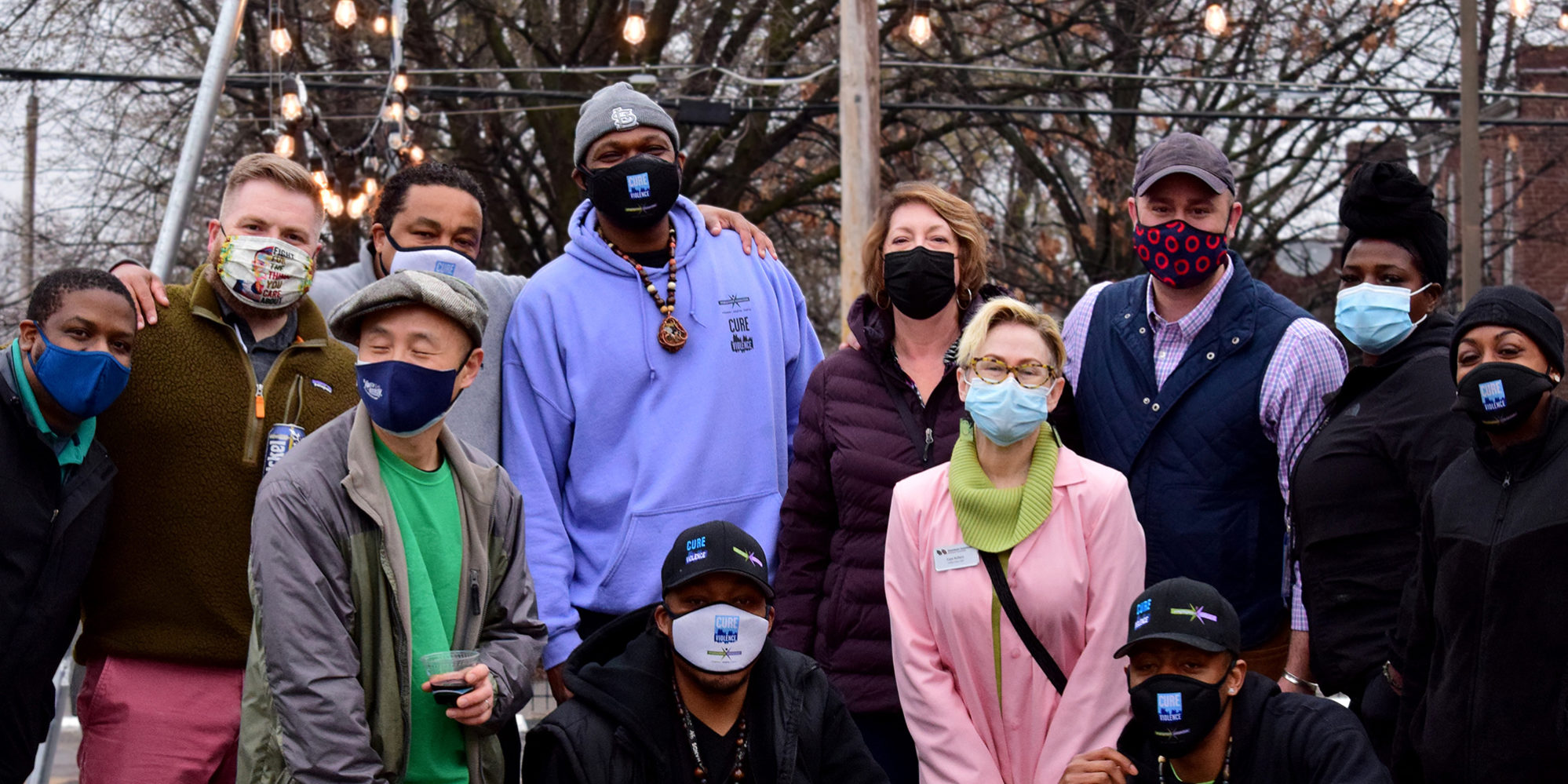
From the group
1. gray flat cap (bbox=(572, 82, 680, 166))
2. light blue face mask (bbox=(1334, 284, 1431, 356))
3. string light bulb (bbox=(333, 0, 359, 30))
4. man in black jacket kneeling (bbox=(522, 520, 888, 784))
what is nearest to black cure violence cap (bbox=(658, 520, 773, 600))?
man in black jacket kneeling (bbox=(522, 520, 888, 784))

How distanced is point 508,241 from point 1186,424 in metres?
15.7

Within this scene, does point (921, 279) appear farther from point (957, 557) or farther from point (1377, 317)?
point (1377, 317)

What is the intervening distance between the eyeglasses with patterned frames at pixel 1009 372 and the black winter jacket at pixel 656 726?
971 millimetres

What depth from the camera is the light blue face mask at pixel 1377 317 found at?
469 cm

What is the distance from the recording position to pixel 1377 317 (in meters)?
4.69

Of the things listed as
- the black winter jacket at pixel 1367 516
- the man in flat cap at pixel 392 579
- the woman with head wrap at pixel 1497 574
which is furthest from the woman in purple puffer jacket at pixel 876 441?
the woman with head wrap at pixel 1497 574

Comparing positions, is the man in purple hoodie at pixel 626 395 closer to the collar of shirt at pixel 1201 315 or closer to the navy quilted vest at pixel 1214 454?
the navy quilted vest at pixel 1214 454

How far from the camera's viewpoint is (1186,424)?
15.7 ft

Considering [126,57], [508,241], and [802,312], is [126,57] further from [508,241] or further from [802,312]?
[802,312]

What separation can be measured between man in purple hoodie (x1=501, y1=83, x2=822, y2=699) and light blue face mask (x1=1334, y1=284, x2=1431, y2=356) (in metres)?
1.81

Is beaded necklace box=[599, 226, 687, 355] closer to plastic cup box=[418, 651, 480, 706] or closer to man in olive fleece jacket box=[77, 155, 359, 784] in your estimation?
man in olive fleece jacket box=[77, 155, 359, 784]

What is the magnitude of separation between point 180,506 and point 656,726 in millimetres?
1426

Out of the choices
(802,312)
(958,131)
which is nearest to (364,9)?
(958,131)

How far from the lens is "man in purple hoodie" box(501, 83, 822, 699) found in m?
4.80
